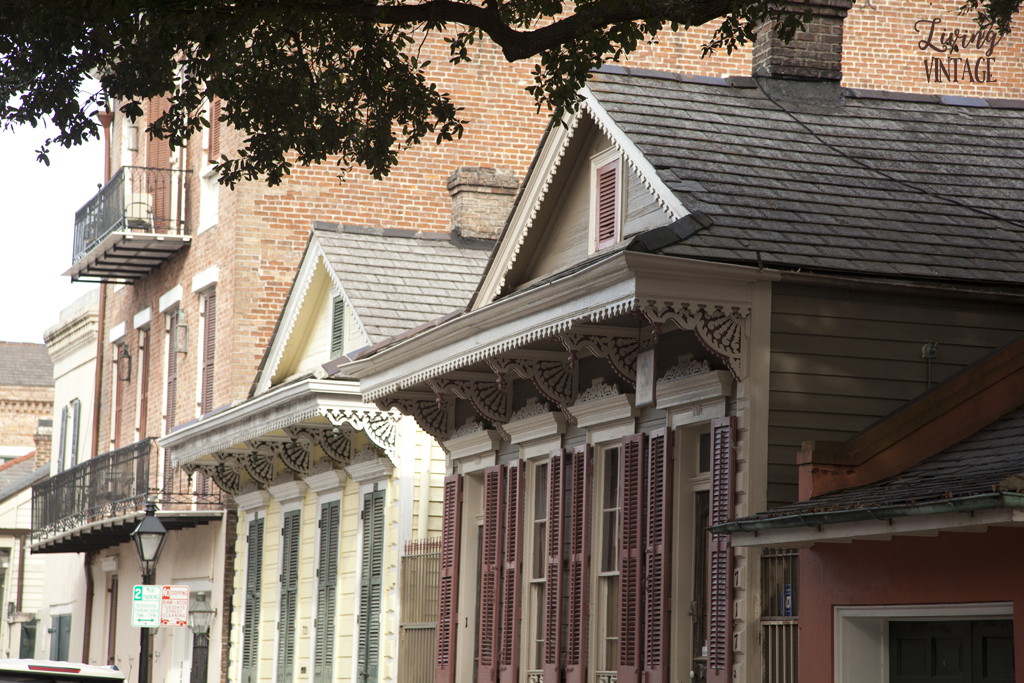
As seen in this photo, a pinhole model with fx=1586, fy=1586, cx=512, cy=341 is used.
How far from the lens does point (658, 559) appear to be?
12484 millimetres

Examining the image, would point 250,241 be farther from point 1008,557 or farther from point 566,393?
point 1008,557

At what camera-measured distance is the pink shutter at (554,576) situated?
13984mm

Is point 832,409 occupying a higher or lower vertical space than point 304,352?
lower

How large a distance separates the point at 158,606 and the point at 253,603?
17.4 feet

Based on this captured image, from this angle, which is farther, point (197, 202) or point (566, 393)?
point (197, 202)

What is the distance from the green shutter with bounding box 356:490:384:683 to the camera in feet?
59.9

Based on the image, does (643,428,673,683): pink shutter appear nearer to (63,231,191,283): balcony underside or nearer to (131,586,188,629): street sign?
(131,586,188,629): street sign

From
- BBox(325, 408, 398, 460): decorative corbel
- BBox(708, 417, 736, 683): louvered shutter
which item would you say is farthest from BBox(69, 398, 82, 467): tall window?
BBox(708, 417, 736, 683): louvered shutter

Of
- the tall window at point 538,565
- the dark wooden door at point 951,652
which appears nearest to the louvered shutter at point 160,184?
the tall window at point 538,565

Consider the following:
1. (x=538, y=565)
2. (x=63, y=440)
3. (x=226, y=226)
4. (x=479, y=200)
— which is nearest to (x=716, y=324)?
(x=538, y=565)

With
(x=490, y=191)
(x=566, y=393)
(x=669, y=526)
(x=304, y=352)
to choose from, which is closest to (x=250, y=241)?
(x=304, y=352)

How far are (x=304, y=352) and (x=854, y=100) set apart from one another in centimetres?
951

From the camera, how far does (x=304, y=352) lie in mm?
21844

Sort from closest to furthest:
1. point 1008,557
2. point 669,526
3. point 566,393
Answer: point 1008,557
point 669,526
point 566,393
